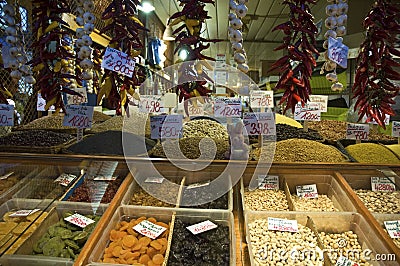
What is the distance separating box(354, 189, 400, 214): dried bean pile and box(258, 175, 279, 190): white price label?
462 millimetres

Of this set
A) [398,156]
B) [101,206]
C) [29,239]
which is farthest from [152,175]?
[398,156]

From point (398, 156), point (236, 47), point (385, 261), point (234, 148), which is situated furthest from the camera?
point (398, 156)

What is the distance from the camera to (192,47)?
158 centimetres

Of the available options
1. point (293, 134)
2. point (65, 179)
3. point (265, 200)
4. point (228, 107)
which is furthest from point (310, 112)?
point (65, 179)

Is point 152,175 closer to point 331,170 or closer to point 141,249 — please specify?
point 141,249

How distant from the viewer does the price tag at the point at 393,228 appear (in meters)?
1.48

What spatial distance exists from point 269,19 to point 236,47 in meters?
3.99

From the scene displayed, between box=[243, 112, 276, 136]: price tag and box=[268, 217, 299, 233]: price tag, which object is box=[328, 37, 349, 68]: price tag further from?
box=[268, 217, 299, 233]: price tag

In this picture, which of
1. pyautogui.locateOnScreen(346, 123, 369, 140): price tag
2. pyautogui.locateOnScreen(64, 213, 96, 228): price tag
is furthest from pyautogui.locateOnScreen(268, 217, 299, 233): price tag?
pyautogui.locateOnScreen(346, 123, 369, 140): price tag

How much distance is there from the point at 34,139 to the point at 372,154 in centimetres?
234

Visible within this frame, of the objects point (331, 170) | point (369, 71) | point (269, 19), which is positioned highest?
point (269, 19)

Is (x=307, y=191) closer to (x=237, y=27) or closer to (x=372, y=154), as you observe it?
(x=372, y=154)

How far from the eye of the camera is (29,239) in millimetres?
1384

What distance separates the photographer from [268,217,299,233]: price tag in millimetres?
1537
